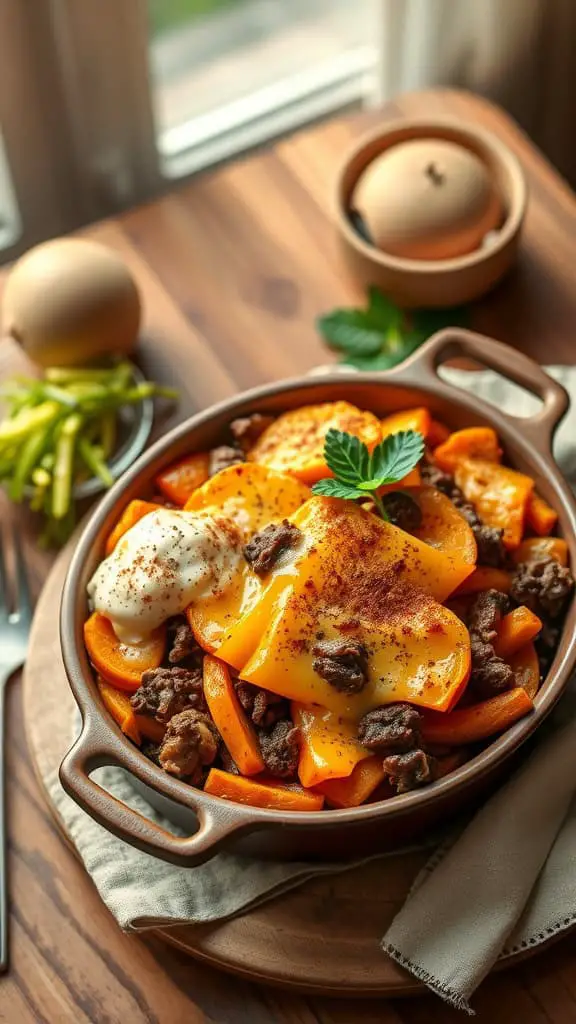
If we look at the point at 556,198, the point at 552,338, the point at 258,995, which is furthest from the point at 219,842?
the point at 556,198

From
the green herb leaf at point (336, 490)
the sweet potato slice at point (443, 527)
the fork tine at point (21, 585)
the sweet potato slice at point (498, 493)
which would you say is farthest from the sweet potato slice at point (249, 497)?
the fork tine at point (21, 585)

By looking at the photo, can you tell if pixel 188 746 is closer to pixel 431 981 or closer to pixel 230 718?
pixel 230 718

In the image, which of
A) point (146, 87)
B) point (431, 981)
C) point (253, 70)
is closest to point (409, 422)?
point (431, 981)

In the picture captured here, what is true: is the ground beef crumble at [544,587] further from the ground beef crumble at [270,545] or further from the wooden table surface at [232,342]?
the wooden table surface at [232,342]

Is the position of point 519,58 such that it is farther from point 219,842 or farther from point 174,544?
point 219,842

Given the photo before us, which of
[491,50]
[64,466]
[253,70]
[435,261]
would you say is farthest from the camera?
[253,70]
